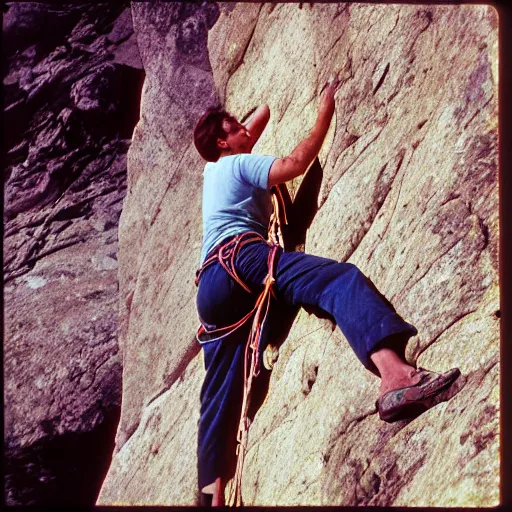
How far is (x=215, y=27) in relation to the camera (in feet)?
17.3

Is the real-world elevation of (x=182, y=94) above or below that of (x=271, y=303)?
above

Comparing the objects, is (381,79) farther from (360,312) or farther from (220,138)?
(360,312)

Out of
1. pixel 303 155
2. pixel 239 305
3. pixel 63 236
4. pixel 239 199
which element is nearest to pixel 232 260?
pixel 239 305

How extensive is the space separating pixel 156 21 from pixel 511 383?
3.52 metres

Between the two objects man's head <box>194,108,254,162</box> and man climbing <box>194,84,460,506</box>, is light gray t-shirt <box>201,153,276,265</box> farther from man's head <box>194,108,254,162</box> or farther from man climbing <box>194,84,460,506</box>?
man's head <box>194,108,254,162</box>

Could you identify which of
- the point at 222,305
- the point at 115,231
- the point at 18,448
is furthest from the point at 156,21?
the point at 18,448

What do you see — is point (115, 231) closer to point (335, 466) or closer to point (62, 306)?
point (62, 306)

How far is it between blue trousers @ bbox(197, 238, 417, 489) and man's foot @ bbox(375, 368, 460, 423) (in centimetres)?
31

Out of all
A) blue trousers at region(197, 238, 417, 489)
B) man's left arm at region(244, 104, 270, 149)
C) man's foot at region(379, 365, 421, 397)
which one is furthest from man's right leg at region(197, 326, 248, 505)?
man's left arm at region(244, 104, 270, 149)

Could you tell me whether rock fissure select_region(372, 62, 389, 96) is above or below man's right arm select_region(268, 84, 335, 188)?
above

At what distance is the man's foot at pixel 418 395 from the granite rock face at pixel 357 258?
43 millimetres

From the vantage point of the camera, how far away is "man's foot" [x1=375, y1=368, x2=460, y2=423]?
3080mm

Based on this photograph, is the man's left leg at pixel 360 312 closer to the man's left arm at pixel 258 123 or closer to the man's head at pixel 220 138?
the man's head at pixel 220 138

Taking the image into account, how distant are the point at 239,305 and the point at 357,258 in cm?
60
